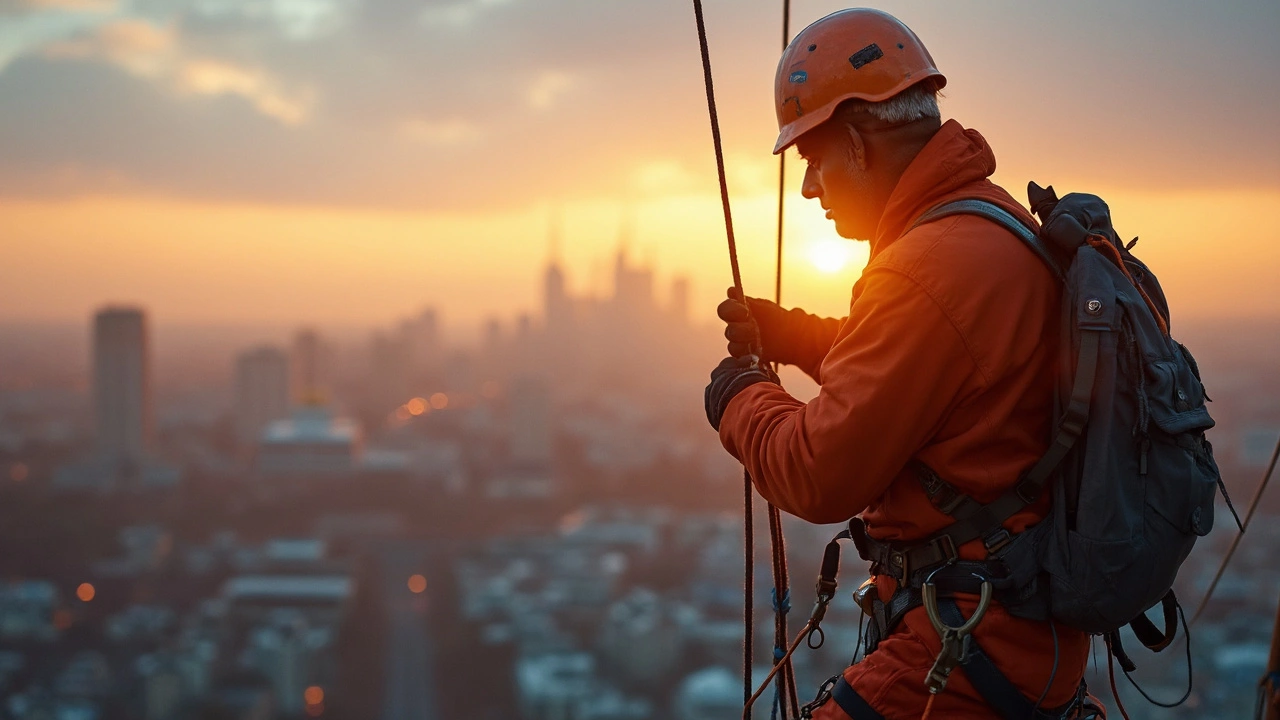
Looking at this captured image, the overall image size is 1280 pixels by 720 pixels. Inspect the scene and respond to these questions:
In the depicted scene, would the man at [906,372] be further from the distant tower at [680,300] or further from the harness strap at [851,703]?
the distant tower at [680,300]

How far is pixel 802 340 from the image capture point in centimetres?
192

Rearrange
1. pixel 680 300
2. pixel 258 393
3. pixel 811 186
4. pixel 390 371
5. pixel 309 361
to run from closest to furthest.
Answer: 1. pixel 811 186
2. pixel 258 393
3. pixel 309 361
4. pixel 390 371
5. pixel 680 300

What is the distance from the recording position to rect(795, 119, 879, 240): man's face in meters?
1.57

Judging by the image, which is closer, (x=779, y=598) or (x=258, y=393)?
(x=779, y=598)

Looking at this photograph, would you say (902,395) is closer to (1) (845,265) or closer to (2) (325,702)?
(1) (845,265)

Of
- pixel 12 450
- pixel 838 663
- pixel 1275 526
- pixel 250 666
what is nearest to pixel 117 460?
pixel 12 450

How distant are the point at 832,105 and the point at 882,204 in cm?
15

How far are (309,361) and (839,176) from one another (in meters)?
48.2

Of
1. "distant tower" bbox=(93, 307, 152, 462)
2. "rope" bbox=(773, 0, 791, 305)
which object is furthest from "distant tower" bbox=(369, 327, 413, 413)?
"rope" bbox=(773, 0, 791, 305)

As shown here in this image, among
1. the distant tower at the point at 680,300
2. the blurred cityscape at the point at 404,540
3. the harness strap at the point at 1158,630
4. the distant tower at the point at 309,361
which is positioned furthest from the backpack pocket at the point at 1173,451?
the distant tower at the point at 680,300

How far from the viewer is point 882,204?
1.57 metres

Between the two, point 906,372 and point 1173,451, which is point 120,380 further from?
point 1173,451

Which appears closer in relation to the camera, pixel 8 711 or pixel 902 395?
pixel 902 395

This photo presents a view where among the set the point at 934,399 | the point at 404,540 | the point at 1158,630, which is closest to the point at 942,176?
the point at 934,399
